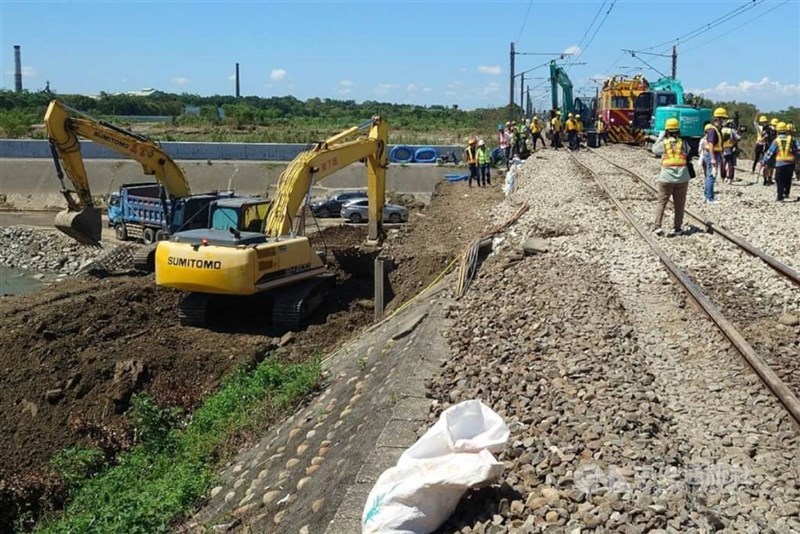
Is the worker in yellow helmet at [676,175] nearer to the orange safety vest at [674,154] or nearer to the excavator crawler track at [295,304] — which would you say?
the orange safety vest at [674,154]

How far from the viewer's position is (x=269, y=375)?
36.2ft

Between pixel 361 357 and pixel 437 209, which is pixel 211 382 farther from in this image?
pixel 437 209

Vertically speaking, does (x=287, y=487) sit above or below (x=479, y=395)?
below

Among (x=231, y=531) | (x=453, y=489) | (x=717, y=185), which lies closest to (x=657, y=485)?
(x=453, y=489)

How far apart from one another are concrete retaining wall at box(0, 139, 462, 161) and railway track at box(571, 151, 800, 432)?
115 ft

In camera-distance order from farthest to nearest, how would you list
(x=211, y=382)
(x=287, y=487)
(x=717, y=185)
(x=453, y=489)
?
(x=717, y=185), (x=211, y=382), (x=287, y=487), (x=453, y=489)

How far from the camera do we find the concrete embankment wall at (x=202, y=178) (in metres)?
42.4

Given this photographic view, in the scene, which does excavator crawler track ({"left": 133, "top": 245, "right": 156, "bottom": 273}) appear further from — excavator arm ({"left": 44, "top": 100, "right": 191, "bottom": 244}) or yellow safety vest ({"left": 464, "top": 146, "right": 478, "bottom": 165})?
yellow safety vest ({"left": 464, "top": 146, "right": 478, "bottom": 165})

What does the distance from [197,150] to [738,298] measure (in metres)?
41.7

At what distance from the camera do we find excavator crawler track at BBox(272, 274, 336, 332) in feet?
48.0

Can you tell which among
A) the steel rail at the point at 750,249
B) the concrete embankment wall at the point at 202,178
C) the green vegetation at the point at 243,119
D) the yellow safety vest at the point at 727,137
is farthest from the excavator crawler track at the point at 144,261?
the green vegetation at the point at 243,119

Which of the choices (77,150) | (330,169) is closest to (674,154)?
(330,169)

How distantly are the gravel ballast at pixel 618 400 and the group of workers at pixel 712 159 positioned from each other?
4.66 feet

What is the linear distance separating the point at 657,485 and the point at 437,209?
19.6 m
